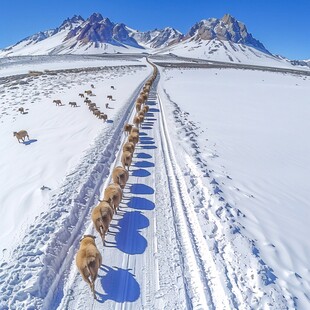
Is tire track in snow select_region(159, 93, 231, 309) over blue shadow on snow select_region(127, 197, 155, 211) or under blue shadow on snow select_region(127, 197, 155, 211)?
over

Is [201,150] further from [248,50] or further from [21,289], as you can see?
[248,50]

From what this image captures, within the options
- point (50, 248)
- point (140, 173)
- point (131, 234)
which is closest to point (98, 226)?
point (131, 234)

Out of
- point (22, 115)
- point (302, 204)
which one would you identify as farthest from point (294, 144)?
point (22, 115)

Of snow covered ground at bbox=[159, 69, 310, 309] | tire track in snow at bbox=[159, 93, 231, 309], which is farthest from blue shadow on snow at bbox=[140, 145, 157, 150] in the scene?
tire track in snow at bbox=[159, 93, 231, 309]

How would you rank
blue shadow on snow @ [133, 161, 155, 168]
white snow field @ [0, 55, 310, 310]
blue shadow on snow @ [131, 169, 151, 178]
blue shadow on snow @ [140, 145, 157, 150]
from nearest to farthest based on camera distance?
1. white snow field @ [0, 55, 310, 310]
2. blue shadow on snow @ [131, 169, 151, 178]
3. blue shadow on snow @ [133, 161, 155, 168]
4. blue shadow on snow @ [140, 145, 157, 150]

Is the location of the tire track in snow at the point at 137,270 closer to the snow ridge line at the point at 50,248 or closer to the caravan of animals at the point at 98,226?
the caravan of animals at the point at 98,226

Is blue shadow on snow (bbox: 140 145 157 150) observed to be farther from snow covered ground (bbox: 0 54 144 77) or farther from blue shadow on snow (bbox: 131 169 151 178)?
snow covered ground (bbox: 0 54 144 77)
